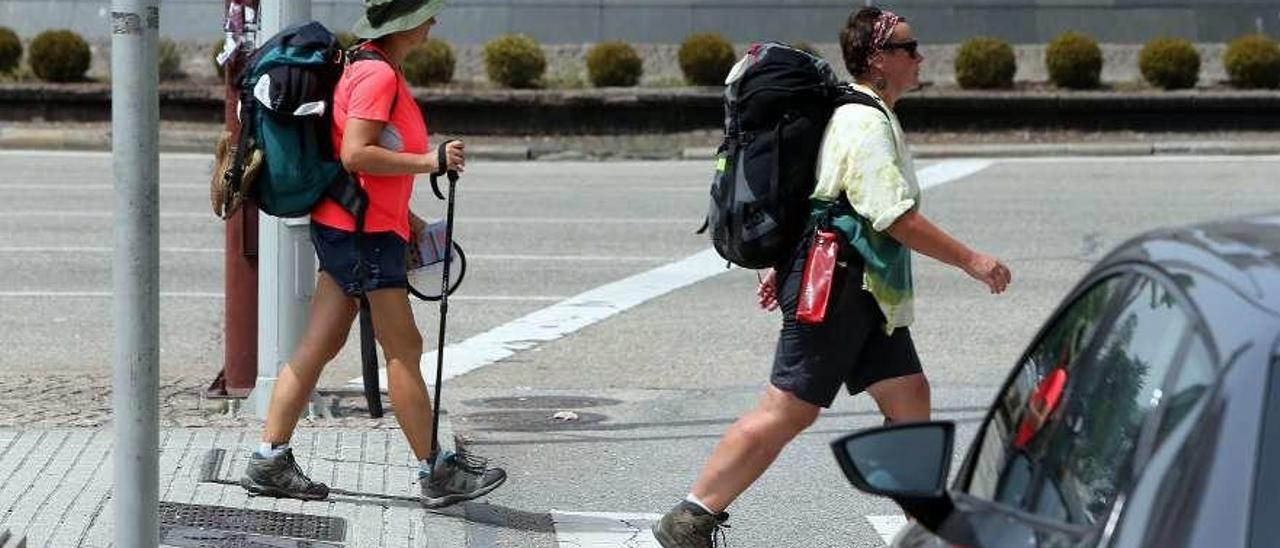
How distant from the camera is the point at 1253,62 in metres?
25.0

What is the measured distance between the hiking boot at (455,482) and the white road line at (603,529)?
0.87ft

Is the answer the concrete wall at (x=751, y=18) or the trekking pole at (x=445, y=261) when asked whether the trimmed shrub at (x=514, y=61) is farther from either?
the trekking pole at (x=445, y=261)

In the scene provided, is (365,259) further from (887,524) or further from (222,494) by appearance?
(887,524)

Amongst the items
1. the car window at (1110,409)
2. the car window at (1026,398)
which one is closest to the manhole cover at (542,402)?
the car window at (1026,398)

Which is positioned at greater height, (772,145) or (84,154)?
(772,145)

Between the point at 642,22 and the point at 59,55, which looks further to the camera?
the point at 642,22

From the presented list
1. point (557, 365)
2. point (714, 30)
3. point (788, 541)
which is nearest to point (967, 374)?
point (557, 365)

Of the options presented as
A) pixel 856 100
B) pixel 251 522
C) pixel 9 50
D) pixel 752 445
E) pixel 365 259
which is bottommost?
pixel 251 522

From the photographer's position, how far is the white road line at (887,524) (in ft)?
22.9

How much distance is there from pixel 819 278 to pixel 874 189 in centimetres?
28

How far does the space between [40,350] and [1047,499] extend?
8.48 m

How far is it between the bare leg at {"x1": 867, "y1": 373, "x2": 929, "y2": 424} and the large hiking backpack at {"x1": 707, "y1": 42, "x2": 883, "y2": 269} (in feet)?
1.54

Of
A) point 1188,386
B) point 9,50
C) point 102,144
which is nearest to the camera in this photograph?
point 1188,386

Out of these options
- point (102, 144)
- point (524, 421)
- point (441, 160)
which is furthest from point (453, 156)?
point (102, 144)
